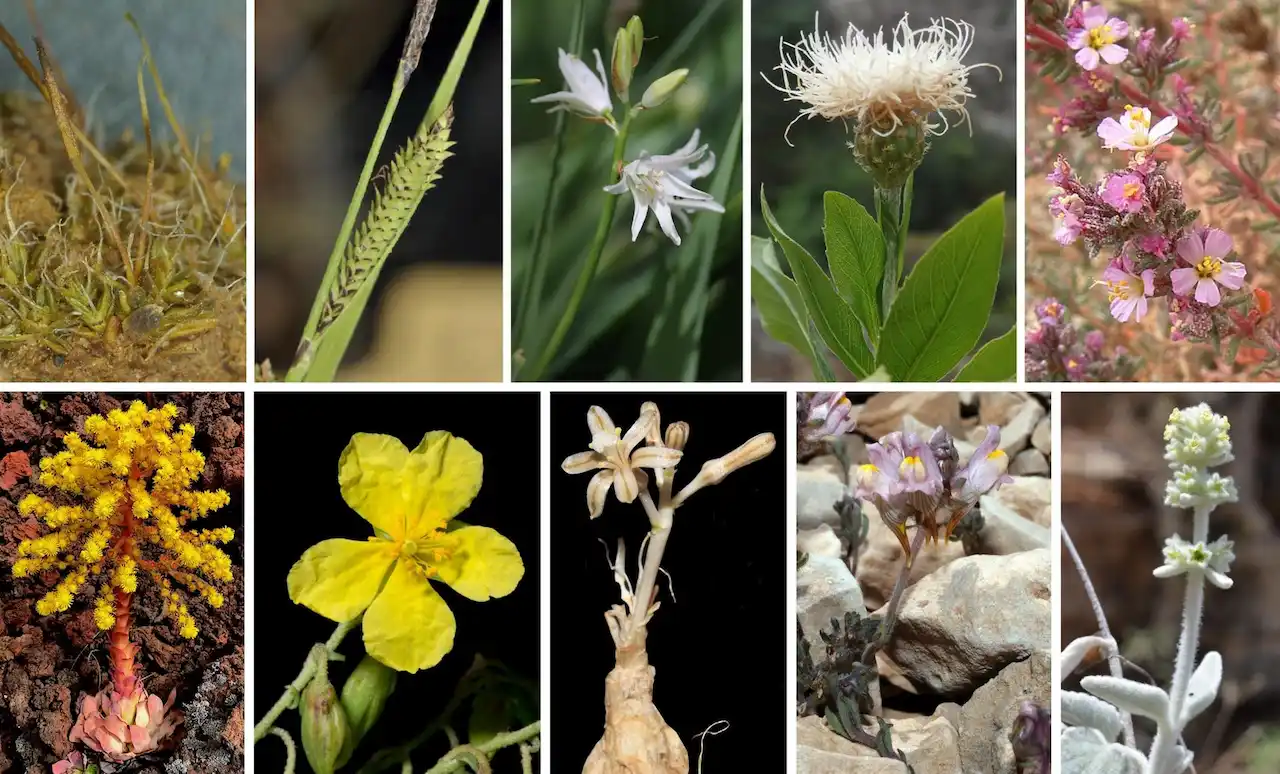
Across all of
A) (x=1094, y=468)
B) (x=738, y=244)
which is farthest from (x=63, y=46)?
(x=1094, y=468)

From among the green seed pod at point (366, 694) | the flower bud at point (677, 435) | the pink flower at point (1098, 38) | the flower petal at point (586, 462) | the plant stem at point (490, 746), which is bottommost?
the plant stem at point (490, 746)

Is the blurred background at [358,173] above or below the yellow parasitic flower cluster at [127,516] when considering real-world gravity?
above

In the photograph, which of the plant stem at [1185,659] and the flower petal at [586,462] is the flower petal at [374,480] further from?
the plant stem at [1185,659]

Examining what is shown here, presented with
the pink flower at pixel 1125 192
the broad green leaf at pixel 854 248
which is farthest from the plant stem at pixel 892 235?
the pink flower at pixel 1125 192

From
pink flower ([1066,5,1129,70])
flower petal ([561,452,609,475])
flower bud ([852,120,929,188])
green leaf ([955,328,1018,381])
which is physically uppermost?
pink flower ([1066,5,1129,70])

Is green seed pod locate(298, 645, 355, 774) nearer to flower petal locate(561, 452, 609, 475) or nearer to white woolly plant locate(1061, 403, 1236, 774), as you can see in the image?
flower petal locate(561, 452, 609, 475)

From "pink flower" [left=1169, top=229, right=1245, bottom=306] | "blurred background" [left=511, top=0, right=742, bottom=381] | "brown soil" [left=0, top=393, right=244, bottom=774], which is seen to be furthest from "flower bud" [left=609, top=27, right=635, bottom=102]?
"pink flower" [left=1169, top=229, right=1245, bottom=306]

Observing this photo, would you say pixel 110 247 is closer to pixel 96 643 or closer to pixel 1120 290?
pixel 96 643
